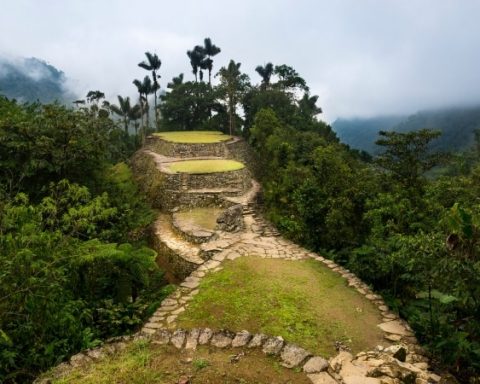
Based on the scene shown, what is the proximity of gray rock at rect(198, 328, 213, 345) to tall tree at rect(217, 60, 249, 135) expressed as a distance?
27288 mm

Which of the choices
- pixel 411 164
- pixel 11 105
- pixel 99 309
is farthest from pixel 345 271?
pixel 11 105

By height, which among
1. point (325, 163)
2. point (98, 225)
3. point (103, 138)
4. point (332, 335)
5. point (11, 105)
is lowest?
point (332, 335)

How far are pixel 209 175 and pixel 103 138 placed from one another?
7.89m

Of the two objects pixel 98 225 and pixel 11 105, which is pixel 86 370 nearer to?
pixel 98 225

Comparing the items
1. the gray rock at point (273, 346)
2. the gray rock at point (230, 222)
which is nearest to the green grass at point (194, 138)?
the gray rock at point (230, 222)

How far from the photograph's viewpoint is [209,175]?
20.2m

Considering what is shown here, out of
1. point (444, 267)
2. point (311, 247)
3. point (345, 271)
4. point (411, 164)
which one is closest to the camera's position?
point (444, 267)

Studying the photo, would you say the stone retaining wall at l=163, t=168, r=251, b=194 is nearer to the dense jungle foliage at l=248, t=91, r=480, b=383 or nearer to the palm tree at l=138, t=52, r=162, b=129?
the dense jungle foliage at l=248, t=91, r=480, b=383

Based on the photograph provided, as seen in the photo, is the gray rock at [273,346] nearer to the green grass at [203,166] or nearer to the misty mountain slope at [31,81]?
the green grass at [203,166]

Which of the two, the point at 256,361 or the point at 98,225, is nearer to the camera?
the point at 256,361

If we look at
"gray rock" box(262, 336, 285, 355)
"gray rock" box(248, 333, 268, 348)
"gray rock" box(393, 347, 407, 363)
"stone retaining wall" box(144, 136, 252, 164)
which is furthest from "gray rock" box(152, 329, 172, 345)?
"stone retaining wall" box(144, 136, 252, 164)

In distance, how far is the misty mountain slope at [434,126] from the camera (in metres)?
62.5

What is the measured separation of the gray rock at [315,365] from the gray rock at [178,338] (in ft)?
7.14

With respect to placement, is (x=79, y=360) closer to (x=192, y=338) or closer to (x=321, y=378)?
(x=192, y=338)
